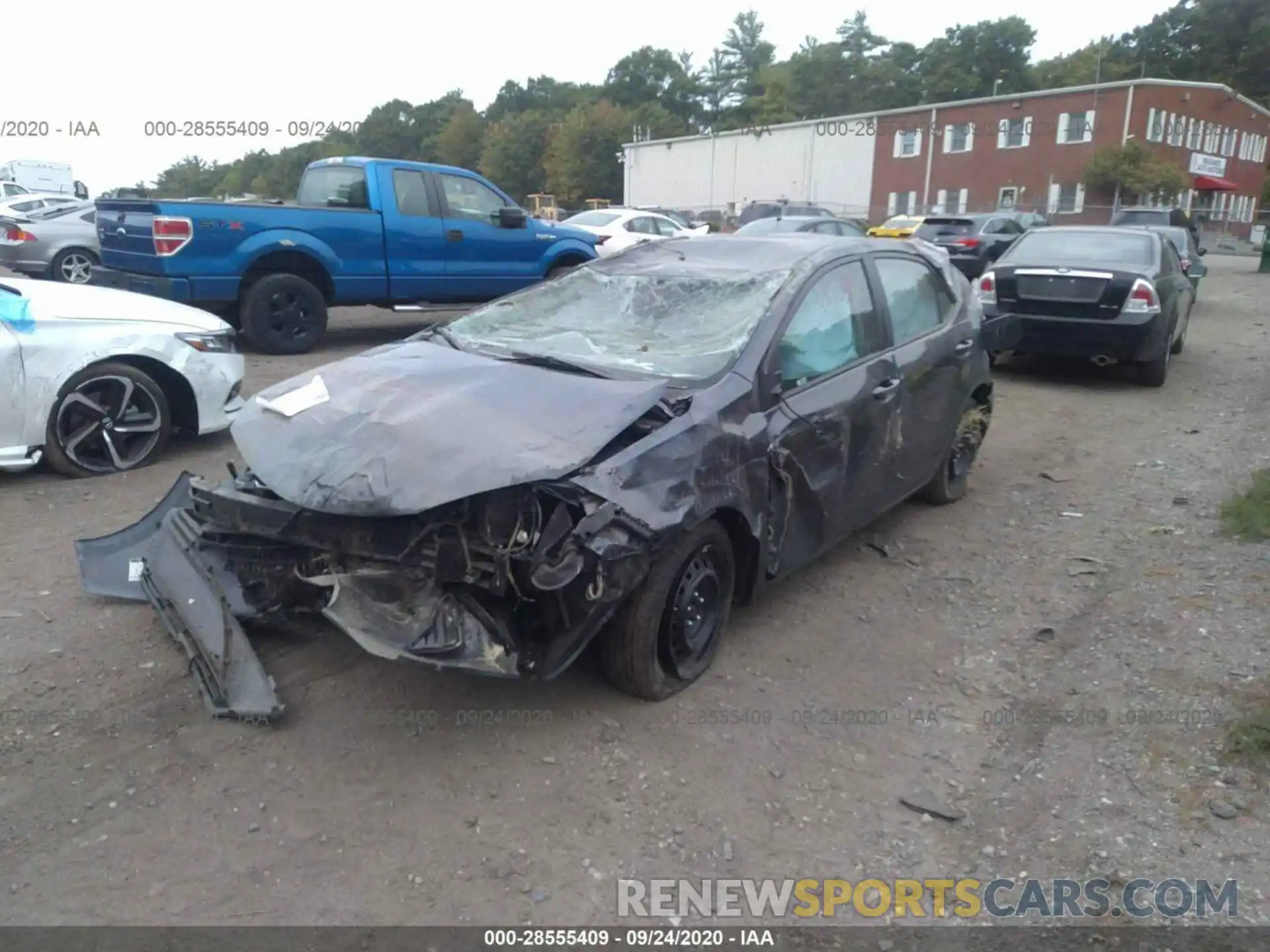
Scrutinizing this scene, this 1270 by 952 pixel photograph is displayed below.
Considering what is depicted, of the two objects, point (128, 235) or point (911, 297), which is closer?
point (911, 297)

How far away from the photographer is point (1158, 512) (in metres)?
6.18

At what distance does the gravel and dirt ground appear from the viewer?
9.67 ft

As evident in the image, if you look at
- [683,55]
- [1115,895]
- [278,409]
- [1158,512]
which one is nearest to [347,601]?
[278,409]

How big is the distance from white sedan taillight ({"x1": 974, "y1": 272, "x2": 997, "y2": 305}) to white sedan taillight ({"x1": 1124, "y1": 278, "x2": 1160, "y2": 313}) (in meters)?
1.19

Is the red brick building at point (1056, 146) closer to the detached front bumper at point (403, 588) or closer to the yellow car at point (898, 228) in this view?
the yellow car at point (898, 228)

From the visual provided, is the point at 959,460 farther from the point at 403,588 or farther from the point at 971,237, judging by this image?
the point at 971,237

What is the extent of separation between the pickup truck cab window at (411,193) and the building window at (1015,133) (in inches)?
1757

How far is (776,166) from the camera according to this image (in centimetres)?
5519

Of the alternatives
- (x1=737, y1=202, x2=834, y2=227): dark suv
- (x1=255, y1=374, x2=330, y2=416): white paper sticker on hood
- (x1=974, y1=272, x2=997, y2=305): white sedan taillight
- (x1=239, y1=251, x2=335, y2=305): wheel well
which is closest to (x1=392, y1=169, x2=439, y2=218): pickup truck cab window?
(x1=239, y1=251, x2=335, y2=305): wheel well

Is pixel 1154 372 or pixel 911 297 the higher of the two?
pixel 911 297

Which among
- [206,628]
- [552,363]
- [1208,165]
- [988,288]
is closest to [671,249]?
[552,363]

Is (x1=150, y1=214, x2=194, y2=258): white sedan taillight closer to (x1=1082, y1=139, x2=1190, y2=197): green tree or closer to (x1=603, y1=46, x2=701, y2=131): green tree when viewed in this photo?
(x1=1082, y1=139, x2=1190, y2=197): green tree

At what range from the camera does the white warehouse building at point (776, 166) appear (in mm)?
53688

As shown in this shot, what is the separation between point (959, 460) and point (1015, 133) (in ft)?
158
